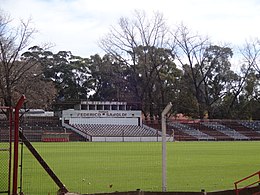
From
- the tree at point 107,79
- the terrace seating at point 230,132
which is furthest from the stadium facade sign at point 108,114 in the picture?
the tree at point 107,79

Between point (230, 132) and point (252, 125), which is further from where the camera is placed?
point (252, 125)

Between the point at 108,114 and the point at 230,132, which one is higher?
the point at 108,114

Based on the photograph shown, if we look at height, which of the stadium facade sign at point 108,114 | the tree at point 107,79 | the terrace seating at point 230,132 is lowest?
the terrace seating at point 230,132

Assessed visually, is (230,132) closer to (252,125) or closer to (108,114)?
(252,125)

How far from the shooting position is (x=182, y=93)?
83438 millimetres

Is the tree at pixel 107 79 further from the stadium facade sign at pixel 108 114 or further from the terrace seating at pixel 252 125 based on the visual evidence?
the terrace seating at pixel 252 125

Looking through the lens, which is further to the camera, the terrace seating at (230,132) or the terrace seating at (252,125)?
the terrace seating at (252,125)

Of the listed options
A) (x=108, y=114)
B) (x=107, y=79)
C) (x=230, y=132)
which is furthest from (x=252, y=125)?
(x=107, y=79)

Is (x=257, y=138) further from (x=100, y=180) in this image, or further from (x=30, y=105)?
(x=30, y=105)

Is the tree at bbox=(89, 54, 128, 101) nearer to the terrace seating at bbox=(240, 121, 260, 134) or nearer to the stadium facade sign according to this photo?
the stadium facade sign

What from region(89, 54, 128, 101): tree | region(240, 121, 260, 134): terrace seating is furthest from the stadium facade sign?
region(89, 54, 128, 101): tree

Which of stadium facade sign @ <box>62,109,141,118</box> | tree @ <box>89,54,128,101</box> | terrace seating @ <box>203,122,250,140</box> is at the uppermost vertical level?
tree @ <box>89,54,128,101</box>

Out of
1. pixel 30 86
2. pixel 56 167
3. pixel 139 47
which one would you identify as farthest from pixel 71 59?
pixel 56 167

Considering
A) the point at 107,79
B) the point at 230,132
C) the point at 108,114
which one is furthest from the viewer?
the point at 107,79
